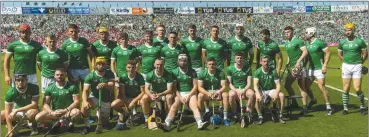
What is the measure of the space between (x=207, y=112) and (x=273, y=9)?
6002cm

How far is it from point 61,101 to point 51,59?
4.08 feet

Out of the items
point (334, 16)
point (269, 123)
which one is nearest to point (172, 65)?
point (269, 123)

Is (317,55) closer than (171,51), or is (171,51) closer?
(171,51)

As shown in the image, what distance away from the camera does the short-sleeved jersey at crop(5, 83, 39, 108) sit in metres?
8.62

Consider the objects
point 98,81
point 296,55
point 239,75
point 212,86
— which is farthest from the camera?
point 296,55

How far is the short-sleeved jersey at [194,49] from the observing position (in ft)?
35.5

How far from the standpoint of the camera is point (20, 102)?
8.75 m

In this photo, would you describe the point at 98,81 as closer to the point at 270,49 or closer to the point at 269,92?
the point at 269,92

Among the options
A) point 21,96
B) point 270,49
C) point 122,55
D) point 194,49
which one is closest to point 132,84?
point 122,55

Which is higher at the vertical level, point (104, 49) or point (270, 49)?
point (104, 49)

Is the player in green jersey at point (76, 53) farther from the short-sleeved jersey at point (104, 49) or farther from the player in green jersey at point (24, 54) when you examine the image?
the player in green jersey at point (24, 54)

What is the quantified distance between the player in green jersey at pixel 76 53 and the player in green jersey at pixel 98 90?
0.85m

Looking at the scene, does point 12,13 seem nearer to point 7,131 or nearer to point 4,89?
point 4,89

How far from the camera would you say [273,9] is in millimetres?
67250
